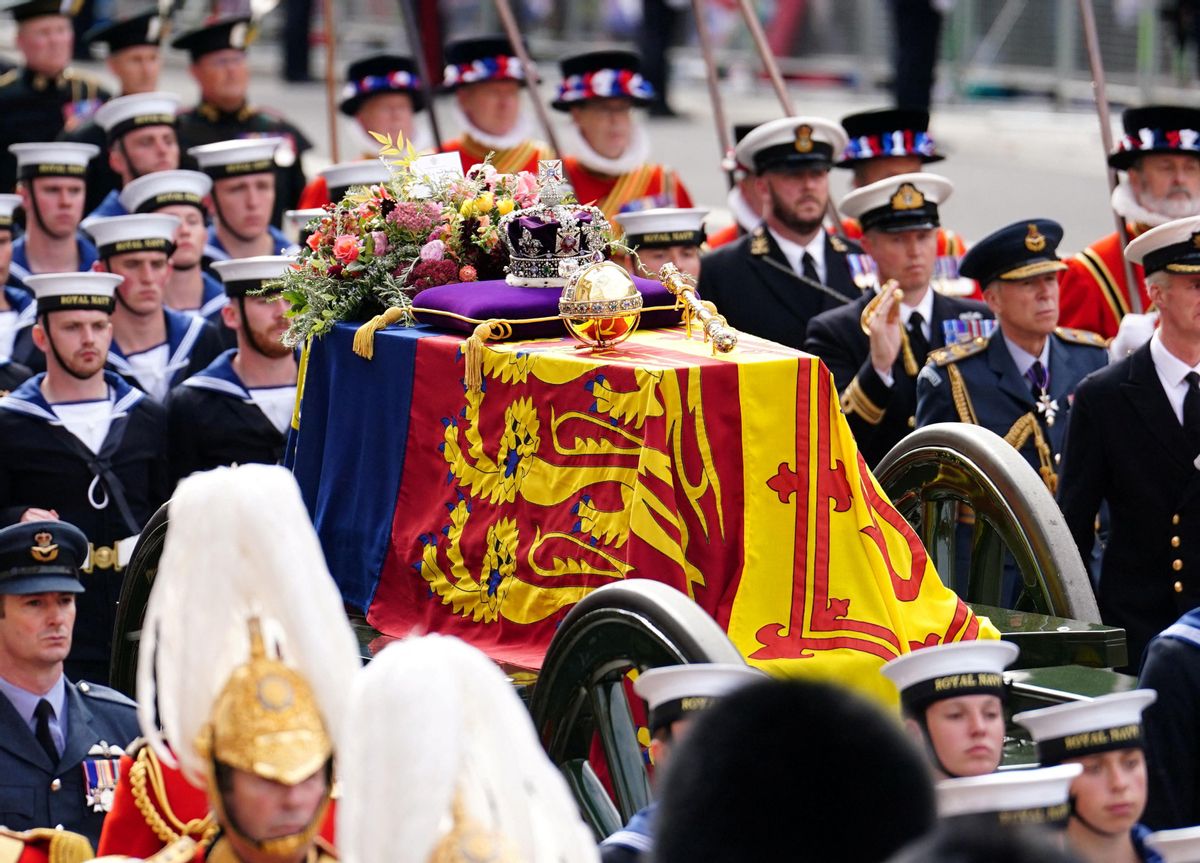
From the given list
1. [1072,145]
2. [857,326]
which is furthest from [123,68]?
[1072,145]

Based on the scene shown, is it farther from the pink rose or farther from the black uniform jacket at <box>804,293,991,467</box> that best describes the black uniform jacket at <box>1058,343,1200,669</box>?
the pink rose

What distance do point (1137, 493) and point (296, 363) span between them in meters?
3.20

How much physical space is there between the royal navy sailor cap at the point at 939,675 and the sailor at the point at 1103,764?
150 millimetres

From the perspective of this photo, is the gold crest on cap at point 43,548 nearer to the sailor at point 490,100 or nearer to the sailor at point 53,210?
the sailor at point 53,210

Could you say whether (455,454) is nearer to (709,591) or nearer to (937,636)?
(709,591)

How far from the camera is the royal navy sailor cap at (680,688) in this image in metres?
4.40

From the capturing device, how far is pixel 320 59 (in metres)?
21.3

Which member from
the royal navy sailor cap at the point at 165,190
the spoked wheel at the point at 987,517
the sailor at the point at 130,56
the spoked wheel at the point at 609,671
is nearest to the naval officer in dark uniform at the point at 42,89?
the sailor at the point at 130,56

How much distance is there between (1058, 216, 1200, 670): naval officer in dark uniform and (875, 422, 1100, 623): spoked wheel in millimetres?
259

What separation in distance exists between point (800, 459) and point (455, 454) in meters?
1.16

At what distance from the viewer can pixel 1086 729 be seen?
4.28 meters

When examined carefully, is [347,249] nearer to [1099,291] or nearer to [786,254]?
[786,254]

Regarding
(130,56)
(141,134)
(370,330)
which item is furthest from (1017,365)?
(130,56)

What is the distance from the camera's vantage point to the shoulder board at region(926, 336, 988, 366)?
745 centimetres
